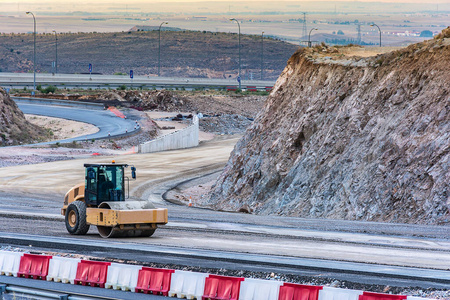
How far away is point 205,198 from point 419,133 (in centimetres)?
1538

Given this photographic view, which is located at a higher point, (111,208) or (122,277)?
(111,208)

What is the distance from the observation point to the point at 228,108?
94.8m

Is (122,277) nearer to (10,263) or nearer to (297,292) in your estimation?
(10,263)

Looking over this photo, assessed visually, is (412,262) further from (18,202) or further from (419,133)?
(18,202)

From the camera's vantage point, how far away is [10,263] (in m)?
15.8

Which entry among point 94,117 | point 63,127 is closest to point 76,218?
point 63,127

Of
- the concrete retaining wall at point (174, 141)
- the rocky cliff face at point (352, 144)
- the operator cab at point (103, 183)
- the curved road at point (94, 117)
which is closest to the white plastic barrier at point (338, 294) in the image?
the operator cab at point (103, 183)

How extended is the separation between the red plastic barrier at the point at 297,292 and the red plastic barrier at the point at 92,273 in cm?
423

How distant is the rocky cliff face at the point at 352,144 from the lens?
24.4 meters

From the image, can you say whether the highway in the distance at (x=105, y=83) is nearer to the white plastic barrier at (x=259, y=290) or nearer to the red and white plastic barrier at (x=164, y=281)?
the red and white plastic barrier at (x=164, y=281)

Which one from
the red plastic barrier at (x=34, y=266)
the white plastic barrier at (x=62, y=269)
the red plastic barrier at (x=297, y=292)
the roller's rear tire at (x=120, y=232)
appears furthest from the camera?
the roller's rear tire at (x=120, y=232)

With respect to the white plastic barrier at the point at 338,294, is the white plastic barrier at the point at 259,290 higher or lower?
lower

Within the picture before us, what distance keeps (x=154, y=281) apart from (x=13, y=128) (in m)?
49.5

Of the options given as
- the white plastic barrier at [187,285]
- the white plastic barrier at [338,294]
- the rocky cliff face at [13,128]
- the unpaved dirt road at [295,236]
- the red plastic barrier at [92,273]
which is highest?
the white plastic barrier at [338,294]
